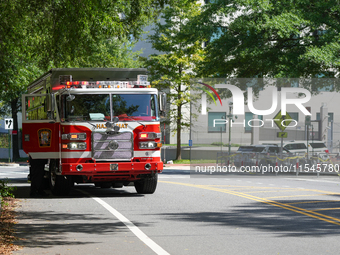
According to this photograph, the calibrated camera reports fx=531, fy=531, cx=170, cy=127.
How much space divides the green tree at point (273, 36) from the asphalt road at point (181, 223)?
42.2 feet

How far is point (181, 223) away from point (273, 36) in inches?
829

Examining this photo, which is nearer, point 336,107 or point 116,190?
point 116,190

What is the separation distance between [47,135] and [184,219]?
6.05 metres

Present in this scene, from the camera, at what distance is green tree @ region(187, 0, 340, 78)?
90.8 ft

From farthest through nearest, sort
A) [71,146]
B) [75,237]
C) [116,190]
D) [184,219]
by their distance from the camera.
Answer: [116,190], [71,146], [184,219], [75,237]

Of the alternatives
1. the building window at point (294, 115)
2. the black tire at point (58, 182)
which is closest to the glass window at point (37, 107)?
the black tire at point (58, 182)

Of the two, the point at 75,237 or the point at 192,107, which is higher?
the point at 192,107

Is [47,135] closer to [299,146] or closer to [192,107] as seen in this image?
[299,146]

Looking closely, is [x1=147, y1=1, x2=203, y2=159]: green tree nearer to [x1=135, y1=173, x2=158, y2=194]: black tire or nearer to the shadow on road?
[x1=135, y1=173, x2=158, y2=194]: black tire

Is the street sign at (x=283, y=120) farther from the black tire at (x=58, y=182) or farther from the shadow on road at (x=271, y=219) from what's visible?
the shadow on road at (x=271, y=219)

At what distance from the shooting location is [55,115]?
1511cm

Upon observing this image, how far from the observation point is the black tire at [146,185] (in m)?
16.3

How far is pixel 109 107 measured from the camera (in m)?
14.9

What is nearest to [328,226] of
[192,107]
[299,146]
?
[299,146]
